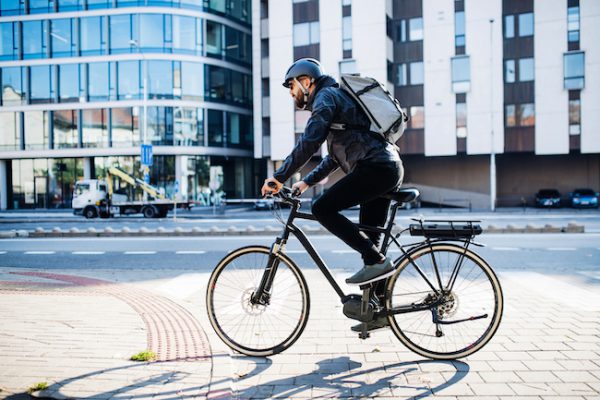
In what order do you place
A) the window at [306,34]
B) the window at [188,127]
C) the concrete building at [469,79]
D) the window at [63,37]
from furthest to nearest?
1. the window at [63,37]
2. the window at [188,127]
3. the window at [306,34]
4. the concrete building at [469,79]

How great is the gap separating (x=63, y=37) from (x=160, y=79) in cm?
973

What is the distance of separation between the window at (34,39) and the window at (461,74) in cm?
3453

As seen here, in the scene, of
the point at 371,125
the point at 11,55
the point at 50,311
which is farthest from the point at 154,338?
the point at 11,55

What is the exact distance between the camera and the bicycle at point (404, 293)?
12.0 ft

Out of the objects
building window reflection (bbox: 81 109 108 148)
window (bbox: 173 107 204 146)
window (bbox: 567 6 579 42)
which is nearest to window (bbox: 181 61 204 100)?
window (bbox: 173 107 204 146)

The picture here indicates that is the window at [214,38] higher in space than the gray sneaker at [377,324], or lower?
higher

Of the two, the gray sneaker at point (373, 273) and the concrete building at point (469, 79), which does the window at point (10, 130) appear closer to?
the concrete building at point (469, 79)

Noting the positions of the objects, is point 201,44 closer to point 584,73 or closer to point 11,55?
point 11,55

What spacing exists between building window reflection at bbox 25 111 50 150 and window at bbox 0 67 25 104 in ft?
5.80

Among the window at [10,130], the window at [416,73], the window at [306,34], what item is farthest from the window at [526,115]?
the window at [10,130]

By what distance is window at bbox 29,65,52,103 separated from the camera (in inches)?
1740

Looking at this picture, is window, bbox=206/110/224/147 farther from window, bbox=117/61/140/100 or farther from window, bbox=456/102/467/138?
window, bbox=456/102/467/138

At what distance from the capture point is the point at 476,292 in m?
3.70

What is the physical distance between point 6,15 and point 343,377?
5210 centimetres
